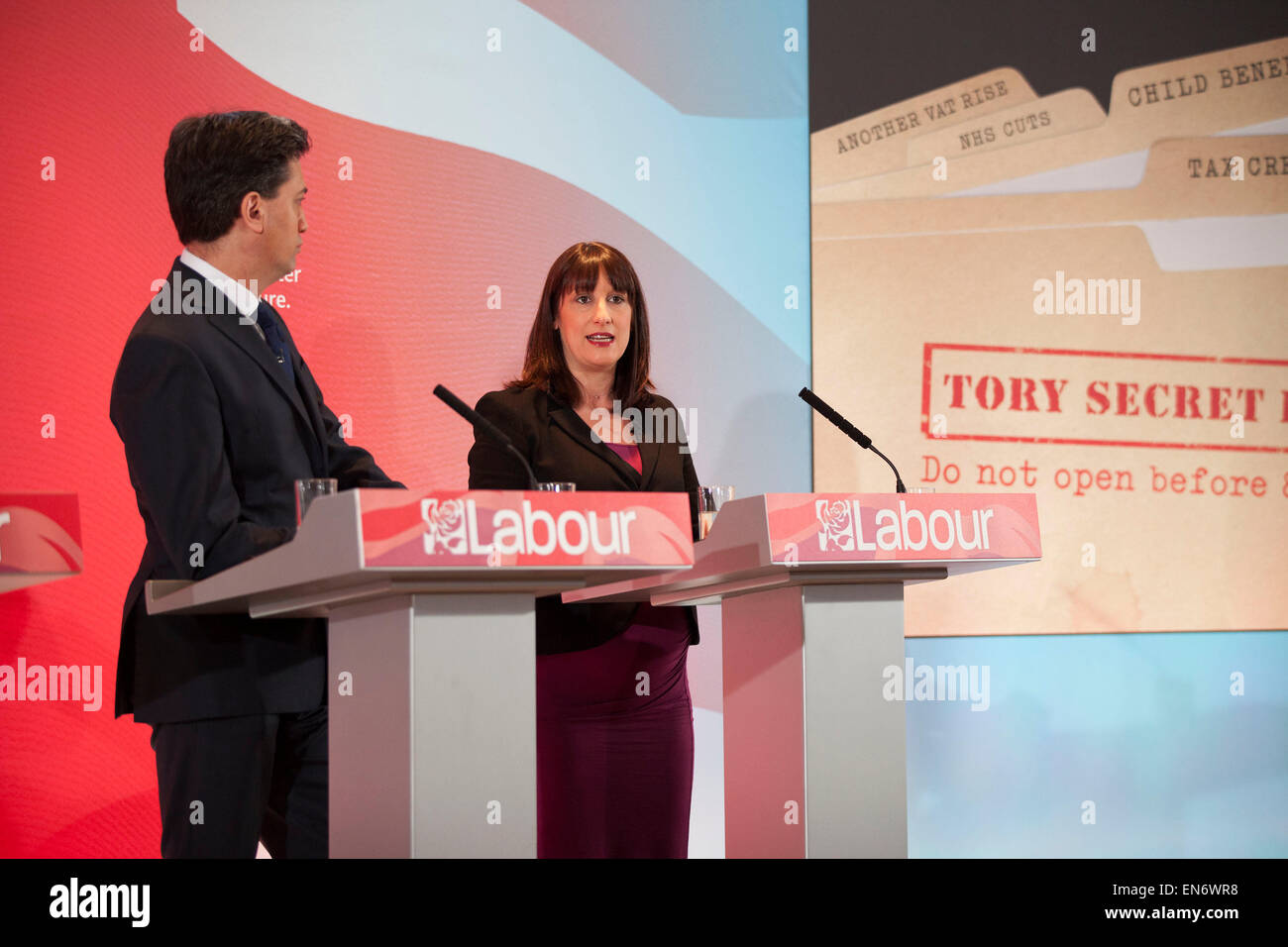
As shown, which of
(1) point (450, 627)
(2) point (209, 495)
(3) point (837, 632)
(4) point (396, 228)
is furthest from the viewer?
(4) point (396, 228)

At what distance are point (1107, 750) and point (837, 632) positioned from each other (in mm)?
2383

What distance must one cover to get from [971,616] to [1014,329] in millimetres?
967

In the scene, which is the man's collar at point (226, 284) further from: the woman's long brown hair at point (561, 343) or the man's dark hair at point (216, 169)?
the woman's long brown hair at point (561, 343)

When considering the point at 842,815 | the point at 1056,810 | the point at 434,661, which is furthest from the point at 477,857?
the point at 1056,810

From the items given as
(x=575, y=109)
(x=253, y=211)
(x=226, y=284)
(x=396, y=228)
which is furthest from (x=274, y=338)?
(x=575, y=109)

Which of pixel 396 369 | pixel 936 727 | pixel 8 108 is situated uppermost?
pixel 8 108

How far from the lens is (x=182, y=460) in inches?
76.7

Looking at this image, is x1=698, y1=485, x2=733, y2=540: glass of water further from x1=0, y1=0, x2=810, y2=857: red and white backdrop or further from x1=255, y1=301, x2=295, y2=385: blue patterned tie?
x1=0, y1=0, x2=810, y2=857: red and white backdrop

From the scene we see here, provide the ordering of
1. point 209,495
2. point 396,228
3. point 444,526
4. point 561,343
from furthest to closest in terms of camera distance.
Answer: point 396,228
point 561,343
point 209,495
point 444,526

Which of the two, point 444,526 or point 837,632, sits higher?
point 444,526

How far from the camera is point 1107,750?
4164 mm

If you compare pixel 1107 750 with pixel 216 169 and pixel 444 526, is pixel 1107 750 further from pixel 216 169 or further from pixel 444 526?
pixel 216 169
